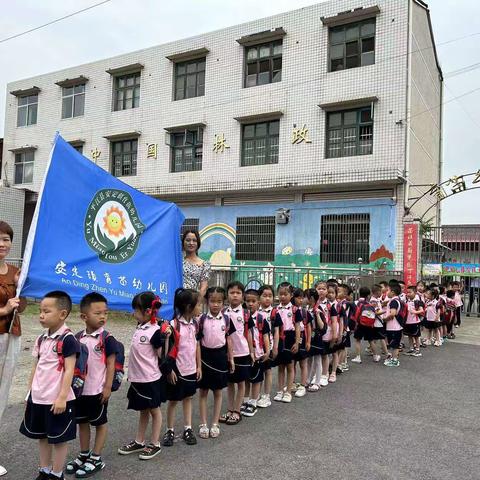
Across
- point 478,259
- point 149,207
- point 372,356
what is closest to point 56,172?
point 149,207

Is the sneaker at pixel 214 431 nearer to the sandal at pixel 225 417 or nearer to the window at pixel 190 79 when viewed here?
the sandal at pixel 225 417

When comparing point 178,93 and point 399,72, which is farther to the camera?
point 178,93

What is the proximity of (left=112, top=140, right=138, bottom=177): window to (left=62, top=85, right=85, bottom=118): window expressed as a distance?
2.58 m

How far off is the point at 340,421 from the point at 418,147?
1269 cm

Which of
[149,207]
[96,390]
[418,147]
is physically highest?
[418,147]

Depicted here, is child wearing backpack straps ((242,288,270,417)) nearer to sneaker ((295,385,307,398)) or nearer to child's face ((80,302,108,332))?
sneaker ((295,385,307,398))

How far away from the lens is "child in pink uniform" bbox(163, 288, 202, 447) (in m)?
4.24

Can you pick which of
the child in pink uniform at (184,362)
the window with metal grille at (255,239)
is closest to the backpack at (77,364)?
the child in pink uniform at (184,362)

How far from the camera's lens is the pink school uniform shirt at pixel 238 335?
16.3ft

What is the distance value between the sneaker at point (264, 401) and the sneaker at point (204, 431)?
3.69ft

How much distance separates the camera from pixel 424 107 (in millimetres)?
16375

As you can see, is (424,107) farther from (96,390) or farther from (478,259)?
(96,390)

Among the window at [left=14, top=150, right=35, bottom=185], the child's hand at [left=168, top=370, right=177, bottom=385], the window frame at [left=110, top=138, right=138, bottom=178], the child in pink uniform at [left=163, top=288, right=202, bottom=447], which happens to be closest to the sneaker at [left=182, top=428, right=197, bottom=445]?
the child in pink uniform at [left=163, top=288, right=202, bottom=447]

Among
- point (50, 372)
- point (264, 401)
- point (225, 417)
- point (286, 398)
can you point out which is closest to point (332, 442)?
point (225, 417)
